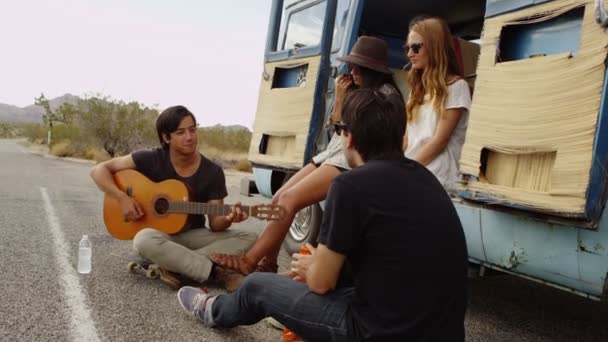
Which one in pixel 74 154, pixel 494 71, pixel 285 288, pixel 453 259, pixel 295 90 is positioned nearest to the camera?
pixel 453 259

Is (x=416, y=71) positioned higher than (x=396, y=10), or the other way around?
(x=396, y=10)

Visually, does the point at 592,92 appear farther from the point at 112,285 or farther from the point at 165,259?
the point at 112,285

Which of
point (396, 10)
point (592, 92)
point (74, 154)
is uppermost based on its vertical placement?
point (396, 10)

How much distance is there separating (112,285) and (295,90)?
240 cm

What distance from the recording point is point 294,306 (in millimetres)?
2236

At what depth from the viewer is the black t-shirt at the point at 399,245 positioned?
1926 mm

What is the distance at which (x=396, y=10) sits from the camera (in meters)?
5.73

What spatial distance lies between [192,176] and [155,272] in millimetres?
718

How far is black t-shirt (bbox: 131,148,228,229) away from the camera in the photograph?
4066mm

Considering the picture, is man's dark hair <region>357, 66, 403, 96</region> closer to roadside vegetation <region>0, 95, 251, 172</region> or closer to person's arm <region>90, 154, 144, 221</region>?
person's arm <region>90, 154, 144, 221</region>

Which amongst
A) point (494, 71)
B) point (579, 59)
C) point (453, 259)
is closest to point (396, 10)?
point (494, 71)

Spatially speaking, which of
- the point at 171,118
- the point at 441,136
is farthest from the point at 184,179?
the point at 441,136

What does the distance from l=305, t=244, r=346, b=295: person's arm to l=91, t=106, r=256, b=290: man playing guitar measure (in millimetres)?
1712

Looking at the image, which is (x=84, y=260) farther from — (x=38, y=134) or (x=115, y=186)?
(x=38, y=134)
